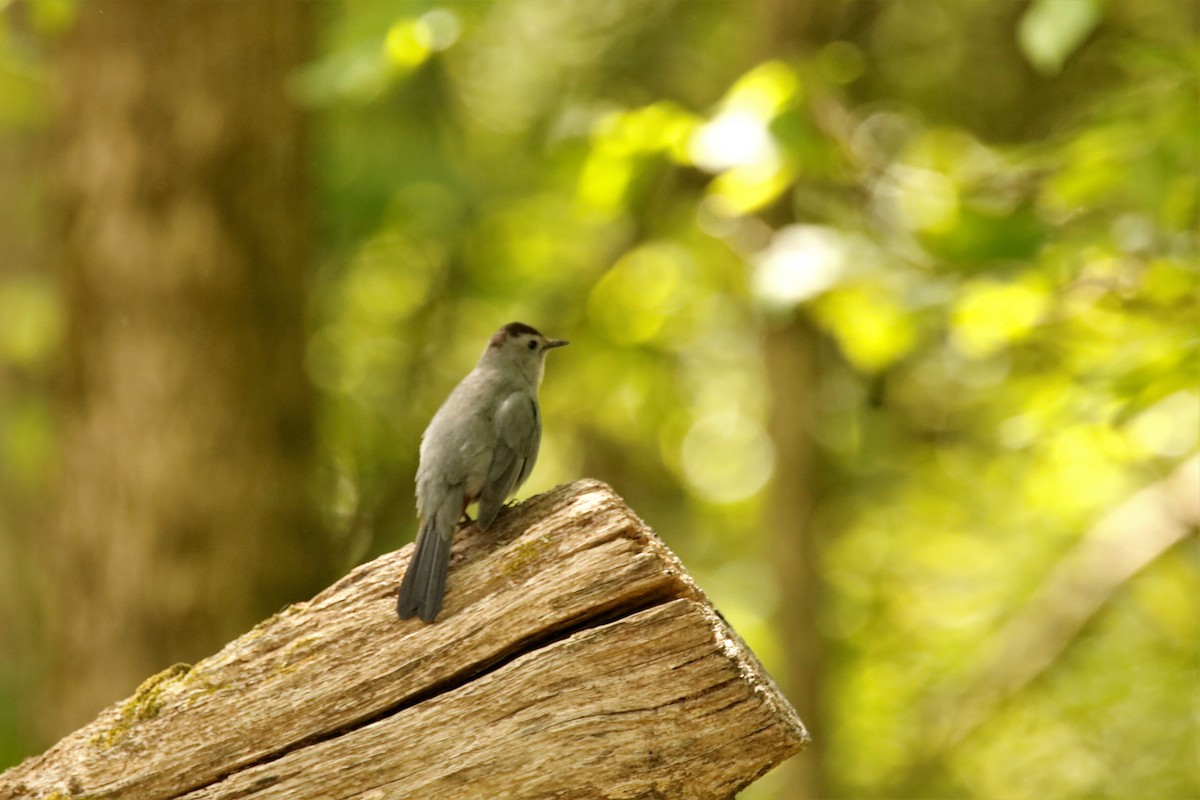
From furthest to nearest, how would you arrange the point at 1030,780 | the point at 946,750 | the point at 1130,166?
the point at 1030,780, the point at 946,750, the point at 1130,166

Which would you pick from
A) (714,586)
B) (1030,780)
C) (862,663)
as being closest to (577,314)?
(714,586)

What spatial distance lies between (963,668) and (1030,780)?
1.01 meters

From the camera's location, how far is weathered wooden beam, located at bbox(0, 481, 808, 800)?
279cm

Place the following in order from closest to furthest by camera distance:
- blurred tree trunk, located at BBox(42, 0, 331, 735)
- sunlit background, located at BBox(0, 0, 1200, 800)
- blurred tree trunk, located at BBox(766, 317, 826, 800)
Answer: sunlit background, located at BBox(0, 0, 1200, 800), blurred tree trunk, located at BBox(42, 0, 331, 735), blurred tree trunk, located at BBox(766, 317, 826, 800)

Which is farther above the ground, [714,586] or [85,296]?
[85,296]

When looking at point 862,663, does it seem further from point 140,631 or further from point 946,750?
point 140,631

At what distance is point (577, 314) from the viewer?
8258 mm

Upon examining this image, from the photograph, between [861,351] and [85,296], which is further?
[85,296]

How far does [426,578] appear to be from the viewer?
309 cm

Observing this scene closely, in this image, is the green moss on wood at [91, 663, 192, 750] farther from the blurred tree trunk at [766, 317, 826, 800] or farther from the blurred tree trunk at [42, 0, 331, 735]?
the blurred tree trunk at [766, 317, 826, 800]

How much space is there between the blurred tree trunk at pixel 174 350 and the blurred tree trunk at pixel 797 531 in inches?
100

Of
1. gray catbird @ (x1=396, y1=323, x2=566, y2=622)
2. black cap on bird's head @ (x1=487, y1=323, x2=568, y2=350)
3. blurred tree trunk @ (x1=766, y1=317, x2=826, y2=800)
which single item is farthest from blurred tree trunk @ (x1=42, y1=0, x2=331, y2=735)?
blurred tree trunk @ (x1=766, y1=317, x2=826, y2=800)

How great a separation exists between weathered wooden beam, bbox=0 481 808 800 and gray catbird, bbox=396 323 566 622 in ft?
0.27

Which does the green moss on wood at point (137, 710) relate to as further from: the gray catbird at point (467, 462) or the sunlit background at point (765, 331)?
the sunlit background at point (765, 331)
